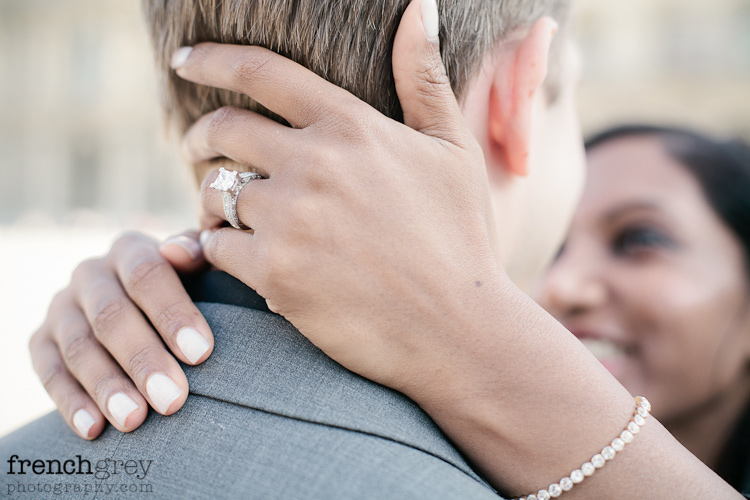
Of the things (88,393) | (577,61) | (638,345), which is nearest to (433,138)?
(577,61)

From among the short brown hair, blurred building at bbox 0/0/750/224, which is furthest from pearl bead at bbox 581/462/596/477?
blurred building at bbox 0/0/750/224

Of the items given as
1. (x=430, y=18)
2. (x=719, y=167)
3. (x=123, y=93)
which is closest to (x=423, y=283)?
(x=430, y=18)

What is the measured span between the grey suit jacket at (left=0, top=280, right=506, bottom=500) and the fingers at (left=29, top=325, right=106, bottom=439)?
0.04m

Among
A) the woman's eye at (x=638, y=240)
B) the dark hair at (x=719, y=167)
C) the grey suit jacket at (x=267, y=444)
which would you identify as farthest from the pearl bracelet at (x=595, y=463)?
the dark hair at (x=719, y=167)

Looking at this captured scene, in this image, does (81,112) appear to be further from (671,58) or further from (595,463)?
(595,463)

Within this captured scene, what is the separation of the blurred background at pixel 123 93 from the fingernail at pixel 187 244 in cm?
2118

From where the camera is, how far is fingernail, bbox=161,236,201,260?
137cm

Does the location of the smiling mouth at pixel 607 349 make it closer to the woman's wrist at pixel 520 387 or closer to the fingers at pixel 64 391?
the woman's wrist at pixel 520 387

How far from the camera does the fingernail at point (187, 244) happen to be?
1.37m

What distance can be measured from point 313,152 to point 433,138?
10.1 inches

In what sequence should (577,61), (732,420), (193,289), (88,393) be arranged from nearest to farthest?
1. (88,393)
2. (193,289)
3. (577,61)
4. (732,420)

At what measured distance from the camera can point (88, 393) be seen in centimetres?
123

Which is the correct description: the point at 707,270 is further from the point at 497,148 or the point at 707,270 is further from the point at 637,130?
the point at 497,148

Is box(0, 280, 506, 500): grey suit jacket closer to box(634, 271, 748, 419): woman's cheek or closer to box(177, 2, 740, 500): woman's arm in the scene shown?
box(177, 2, 740, 500): woman's arm
